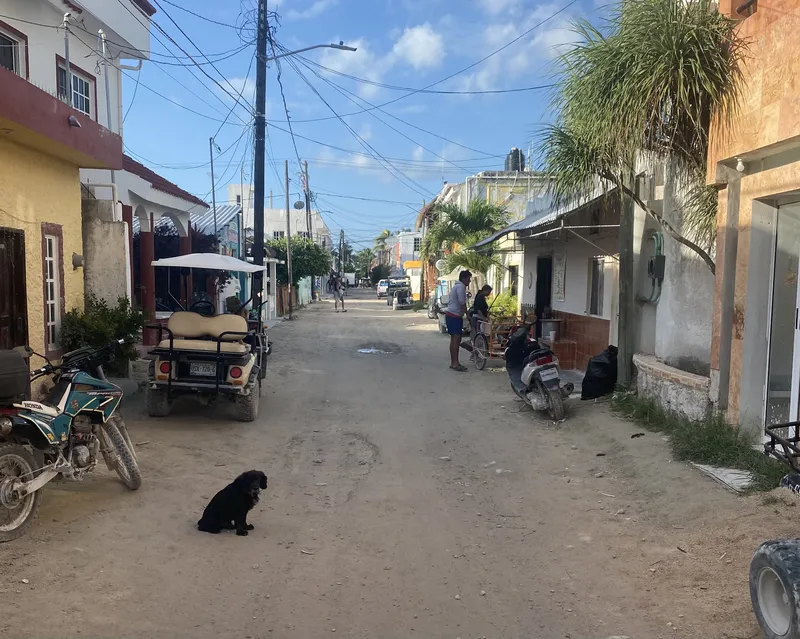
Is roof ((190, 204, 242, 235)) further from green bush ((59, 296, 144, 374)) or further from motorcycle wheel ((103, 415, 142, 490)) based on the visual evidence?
motorcycle wheel ((103, 415, 142, 490))

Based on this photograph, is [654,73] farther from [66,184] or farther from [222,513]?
[66,184]

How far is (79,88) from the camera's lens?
38.3 ft

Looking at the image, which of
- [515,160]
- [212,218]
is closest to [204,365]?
[212,218]

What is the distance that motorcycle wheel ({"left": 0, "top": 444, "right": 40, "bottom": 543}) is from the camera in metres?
4.11

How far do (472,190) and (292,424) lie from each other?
72.4ft

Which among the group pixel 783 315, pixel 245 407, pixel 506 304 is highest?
pixel 783 315

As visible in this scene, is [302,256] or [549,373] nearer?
[549,373]

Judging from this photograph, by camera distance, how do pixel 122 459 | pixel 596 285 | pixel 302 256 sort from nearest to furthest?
pixel 122 459 < pixel 596 285 < pixel 302 256

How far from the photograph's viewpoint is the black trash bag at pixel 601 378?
29.3 feet

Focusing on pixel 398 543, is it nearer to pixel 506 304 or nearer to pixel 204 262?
pixel 204 262

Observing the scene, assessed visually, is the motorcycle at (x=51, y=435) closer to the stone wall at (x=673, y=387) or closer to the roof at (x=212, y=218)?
the stone wall at (x=673, y=387)

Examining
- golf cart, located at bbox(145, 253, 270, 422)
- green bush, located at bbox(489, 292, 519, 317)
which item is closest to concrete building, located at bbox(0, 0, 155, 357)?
golf cart, located at bbox(145, 253, 270, 422)

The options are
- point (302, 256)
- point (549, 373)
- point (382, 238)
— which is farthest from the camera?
point (382, 238)

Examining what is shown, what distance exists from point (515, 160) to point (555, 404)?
23738mm
